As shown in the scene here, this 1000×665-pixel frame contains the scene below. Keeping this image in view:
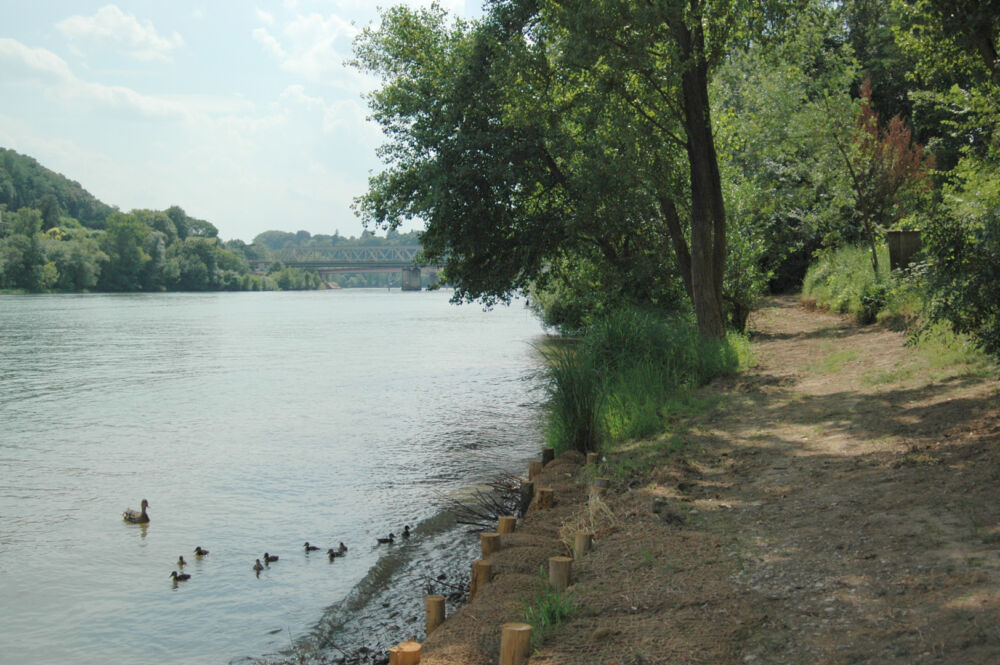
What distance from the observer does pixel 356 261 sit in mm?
128750

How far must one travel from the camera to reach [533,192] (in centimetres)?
1989

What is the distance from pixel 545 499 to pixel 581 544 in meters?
1.89

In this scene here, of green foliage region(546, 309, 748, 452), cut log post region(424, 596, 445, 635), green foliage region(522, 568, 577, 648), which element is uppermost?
green foliage region(546, 309, 748, 452)

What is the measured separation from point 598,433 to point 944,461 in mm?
4652

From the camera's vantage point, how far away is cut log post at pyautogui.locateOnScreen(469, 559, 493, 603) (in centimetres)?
625

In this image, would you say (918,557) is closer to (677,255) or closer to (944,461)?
(944,461)


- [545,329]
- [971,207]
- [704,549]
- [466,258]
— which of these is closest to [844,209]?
[466,258]

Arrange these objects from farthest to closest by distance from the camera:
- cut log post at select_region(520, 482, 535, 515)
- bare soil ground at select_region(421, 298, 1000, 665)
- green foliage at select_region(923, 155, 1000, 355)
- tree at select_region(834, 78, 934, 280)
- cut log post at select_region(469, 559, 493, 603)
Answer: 1. tree at select_region(834, 78, 934, 280)
2. cut log post at select_region(520, 482, 535, 515)
3. green foliage at select_region(923, 155, 1000, 355)
4. cut log post at select_region(469, 559, 493, 603)
5. bare soil ground at select_region(421, 298, 1000, 665)

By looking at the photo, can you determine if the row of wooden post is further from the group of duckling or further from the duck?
the duck

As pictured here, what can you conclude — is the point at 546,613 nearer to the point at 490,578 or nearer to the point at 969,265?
the point at 490,578

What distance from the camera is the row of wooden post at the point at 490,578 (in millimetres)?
4664

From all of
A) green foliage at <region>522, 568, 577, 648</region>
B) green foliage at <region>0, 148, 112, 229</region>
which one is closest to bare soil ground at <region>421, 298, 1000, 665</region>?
green foliage at <region>522, 568, 577, 648</region>

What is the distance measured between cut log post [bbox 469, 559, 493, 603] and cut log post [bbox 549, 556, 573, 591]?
27.9 inches

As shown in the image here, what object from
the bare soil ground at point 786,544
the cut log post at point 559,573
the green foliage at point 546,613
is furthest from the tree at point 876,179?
the green foliage at point 546,613
